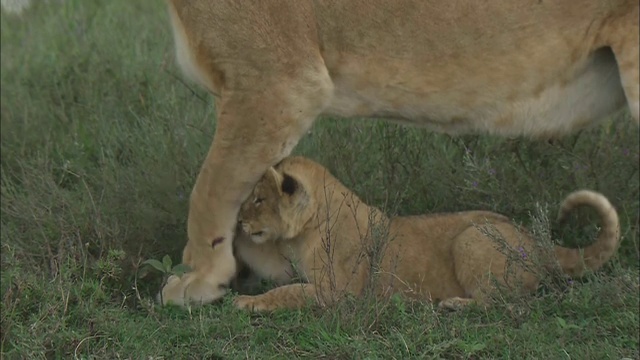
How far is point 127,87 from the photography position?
248 inches

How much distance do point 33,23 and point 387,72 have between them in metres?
4.00

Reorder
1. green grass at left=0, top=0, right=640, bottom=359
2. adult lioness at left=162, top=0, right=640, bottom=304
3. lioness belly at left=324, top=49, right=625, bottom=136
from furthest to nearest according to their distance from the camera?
lioness belly at left=324, top=49, right=625, bottom=136 → adult lioness at left=162, top=0, right=640, bottom=304 → green grass at left=0, top=0, right=640, bottom=359

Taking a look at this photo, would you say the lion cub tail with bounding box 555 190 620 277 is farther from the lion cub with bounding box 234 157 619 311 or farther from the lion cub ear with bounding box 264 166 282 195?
the lion cub ear with bounding box 264 166 282 195

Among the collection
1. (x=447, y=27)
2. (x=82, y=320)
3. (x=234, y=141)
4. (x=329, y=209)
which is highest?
(x=447, y=27)

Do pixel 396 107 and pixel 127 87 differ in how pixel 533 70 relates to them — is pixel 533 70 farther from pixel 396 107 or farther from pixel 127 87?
pixel 127 87

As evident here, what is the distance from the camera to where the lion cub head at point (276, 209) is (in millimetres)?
4383

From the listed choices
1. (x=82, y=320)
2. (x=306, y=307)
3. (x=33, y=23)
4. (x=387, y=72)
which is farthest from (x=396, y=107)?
(x=33, y=23)

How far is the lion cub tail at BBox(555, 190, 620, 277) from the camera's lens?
14.4ft

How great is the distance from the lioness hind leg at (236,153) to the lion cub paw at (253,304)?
4.6 inches

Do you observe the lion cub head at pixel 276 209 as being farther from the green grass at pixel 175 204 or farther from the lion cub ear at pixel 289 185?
the green grass at pixel 175 204

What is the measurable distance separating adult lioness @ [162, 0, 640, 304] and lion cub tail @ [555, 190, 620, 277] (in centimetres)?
39

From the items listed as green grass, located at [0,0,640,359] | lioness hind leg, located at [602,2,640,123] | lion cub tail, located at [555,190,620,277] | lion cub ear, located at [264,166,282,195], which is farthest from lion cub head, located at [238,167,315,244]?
lioness hind leg, located at [602,2,640,123]

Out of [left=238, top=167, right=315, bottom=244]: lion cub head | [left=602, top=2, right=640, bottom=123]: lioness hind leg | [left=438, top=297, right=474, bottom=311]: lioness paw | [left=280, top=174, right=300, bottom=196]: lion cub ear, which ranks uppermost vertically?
[left=602, top=2, right=640, bottom=123]: lioness hind leg

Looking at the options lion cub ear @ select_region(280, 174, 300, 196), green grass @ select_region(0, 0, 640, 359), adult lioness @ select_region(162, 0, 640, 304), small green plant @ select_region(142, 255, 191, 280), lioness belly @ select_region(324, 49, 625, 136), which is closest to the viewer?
green grass @ select_region(0, 0, 640, 359)
